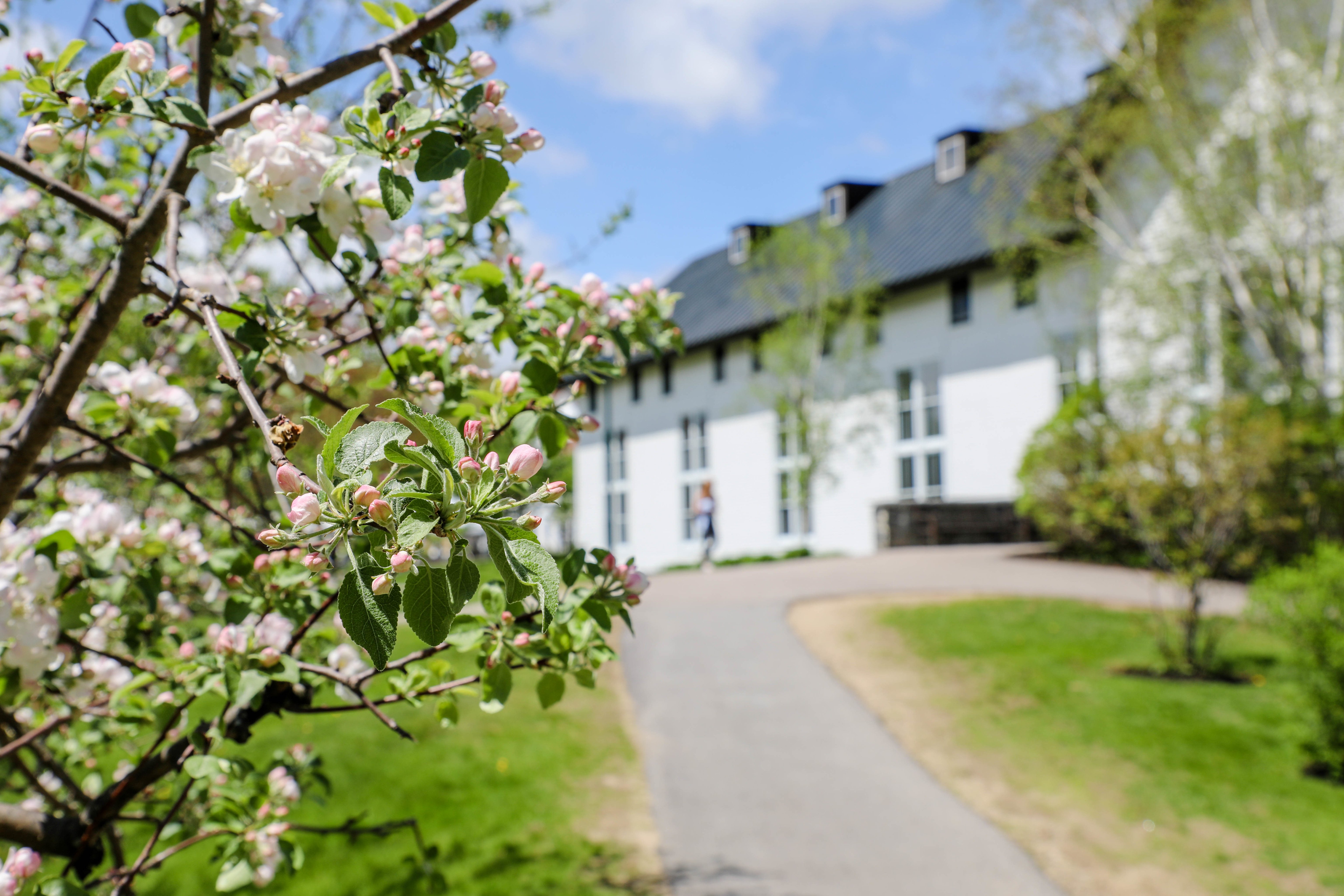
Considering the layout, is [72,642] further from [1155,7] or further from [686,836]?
[1155,7]

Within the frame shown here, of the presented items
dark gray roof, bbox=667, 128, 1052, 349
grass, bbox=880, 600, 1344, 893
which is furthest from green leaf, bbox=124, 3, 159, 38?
dark gray roof, bbox=667, 128, 1052, 349

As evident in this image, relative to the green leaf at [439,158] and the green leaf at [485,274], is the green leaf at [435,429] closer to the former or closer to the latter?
the green leaf at [439,158]

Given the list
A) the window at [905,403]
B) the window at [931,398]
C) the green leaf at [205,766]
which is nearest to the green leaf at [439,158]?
the green leaf at [205,766]

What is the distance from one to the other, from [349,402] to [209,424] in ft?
6.11

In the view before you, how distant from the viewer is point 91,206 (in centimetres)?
164

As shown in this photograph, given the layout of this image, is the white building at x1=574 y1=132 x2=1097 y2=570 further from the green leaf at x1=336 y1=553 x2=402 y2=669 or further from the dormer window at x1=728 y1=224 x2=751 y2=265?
the green leaf at x1=336 y1=553 x2=402 y2=669

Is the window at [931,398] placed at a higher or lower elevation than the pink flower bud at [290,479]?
higher

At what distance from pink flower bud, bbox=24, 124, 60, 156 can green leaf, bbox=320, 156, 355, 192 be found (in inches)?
22.6

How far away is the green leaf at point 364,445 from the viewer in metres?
0.84

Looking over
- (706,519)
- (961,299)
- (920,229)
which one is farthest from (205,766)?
(920,229)

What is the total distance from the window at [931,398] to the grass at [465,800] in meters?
15.9

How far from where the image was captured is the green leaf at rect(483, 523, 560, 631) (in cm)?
82

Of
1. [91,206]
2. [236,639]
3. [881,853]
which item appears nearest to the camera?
[91,206]

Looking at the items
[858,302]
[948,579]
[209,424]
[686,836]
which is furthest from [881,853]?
[858,302]
